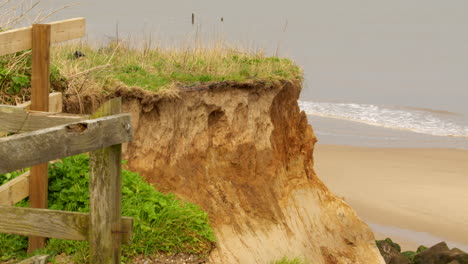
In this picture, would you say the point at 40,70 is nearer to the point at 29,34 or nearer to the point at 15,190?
the point at 29,34

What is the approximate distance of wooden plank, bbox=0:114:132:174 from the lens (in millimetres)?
5070

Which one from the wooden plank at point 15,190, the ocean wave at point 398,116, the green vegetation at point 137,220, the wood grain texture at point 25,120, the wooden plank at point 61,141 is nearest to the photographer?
the wooden plank at point 61,141

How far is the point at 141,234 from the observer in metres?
9.00

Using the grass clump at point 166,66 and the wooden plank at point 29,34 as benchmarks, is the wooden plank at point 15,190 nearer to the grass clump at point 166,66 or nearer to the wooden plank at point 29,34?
Result: the wooden plank at point 29,34

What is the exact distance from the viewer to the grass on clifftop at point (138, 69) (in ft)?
34.3

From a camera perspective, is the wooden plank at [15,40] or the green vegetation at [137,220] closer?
the wooden plank at [15,40]

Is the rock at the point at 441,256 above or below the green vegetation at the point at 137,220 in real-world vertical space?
below

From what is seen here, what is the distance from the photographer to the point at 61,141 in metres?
5.44

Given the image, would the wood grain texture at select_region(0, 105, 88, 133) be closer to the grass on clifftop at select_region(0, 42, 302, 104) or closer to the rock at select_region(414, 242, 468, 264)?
the grass on clifftop at select_region(0, 42, 302, 104)

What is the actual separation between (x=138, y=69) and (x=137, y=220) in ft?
13.1

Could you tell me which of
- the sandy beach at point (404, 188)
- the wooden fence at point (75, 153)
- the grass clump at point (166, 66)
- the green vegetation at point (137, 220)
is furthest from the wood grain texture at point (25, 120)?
the sandy beach at point (404, 188)

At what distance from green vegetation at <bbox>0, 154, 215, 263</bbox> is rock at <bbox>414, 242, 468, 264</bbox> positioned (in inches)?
310

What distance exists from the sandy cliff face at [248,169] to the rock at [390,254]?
1.41 meters

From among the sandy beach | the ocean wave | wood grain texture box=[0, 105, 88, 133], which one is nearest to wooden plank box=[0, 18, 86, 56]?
wood grain texture box=[0, 105, 88, 133]
